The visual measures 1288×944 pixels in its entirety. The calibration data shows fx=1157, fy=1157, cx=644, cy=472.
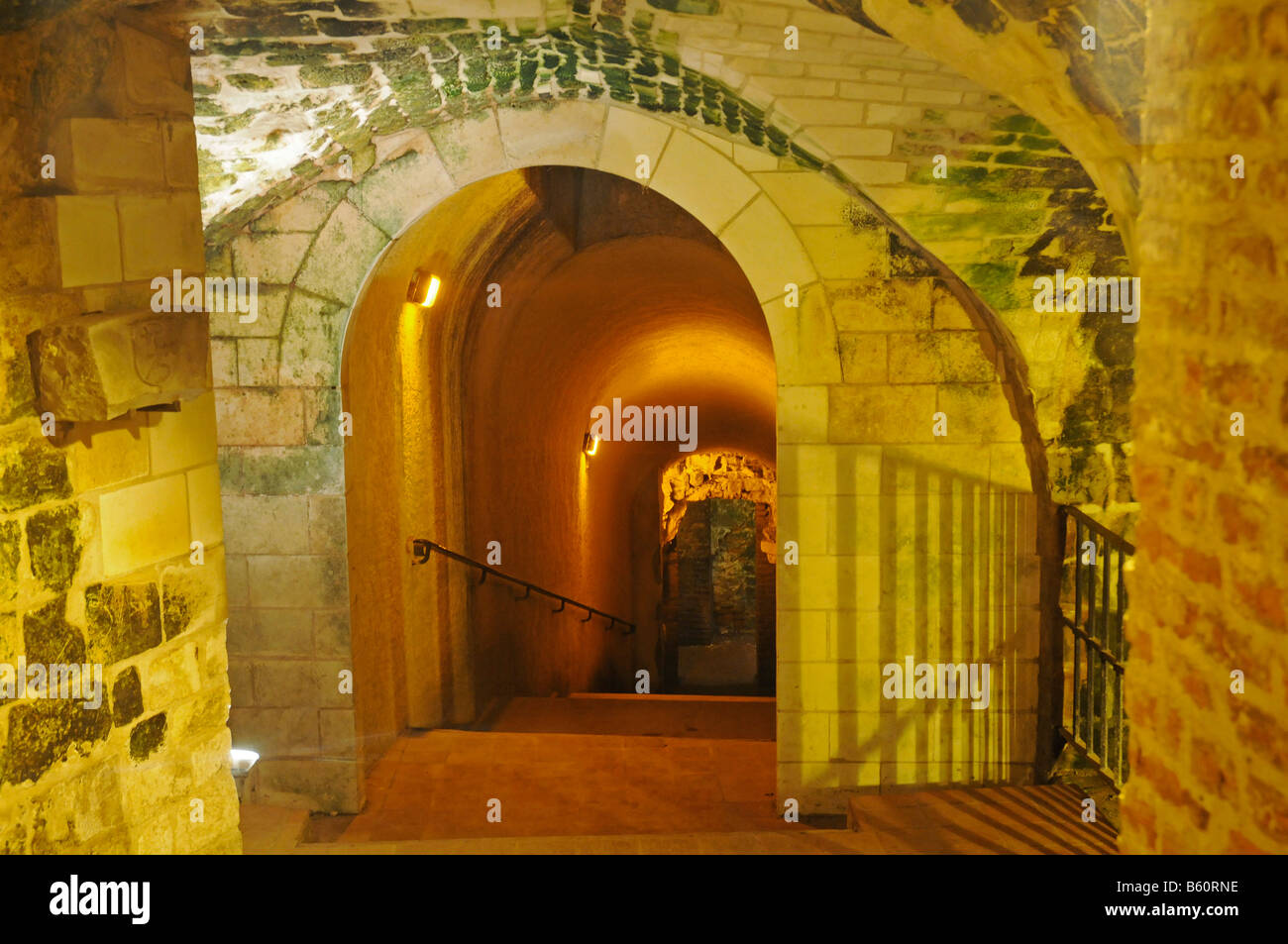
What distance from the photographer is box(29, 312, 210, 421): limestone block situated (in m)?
2.70

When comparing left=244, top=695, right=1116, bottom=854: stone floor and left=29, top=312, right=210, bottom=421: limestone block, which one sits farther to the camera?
left=244, top=695, right=1116, bottom=854: stone floor

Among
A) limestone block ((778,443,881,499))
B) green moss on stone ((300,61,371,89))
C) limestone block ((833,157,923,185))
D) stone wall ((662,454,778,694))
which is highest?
green moss on stone ((300,61,371,89))

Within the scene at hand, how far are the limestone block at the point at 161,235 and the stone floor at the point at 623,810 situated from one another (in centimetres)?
267

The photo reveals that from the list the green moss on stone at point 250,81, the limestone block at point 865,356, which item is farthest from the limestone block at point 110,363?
the limestone block at point 865,356

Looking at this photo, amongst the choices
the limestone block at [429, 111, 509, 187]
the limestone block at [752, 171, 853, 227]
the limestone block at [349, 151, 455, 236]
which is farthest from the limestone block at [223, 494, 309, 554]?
the limestone block at [752, 171, 853, 227]

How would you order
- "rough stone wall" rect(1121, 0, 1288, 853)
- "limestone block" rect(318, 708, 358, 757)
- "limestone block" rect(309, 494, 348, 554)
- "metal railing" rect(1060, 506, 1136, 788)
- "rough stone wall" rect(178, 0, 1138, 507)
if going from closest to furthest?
"rough stone wall" rect(1121, 0, 1288, 853), "rough stone wall" rect(178, 0, 1138, 507), "metal railing" rect(1060, 506, 1136, 788), "limestone block" rect(309, 494, 348, 554), "limestone block" rect(318, 708, 358, 757)

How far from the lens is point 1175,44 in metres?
2.09

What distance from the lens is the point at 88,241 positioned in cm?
287

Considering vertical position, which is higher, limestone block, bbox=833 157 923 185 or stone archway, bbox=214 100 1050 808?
limestone block, bbox=833 157 923 185

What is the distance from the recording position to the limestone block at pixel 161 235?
3.03 m

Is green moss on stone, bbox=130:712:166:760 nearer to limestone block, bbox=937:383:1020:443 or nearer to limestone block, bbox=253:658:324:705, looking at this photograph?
limestone block, bbox=253:658:324:705

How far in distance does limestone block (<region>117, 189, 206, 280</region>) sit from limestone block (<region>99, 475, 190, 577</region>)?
0.57 m
